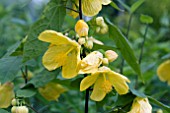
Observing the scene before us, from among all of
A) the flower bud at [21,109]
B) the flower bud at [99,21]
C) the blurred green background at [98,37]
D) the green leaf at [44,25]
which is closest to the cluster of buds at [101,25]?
the flower bud at [99,21]

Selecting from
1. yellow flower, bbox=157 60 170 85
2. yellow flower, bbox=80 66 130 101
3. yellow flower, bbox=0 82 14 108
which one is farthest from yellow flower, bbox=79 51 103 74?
yellow flower, bbox=157 60 170 85

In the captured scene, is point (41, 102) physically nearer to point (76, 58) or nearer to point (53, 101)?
point (53, 101)

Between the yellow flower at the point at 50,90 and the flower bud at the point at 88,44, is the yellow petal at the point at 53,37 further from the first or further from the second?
the yellow flower at the point at 50,90

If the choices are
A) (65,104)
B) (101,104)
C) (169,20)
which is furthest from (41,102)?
(169,20)

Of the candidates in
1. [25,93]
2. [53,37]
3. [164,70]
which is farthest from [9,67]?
[164,70]

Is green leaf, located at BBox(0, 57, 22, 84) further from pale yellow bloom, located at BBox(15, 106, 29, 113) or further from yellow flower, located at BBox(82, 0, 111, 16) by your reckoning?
yellow flower, located at BBox(82, 0, 111, 16)

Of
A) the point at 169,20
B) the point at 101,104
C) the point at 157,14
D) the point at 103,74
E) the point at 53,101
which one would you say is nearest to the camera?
the point at 103,74
